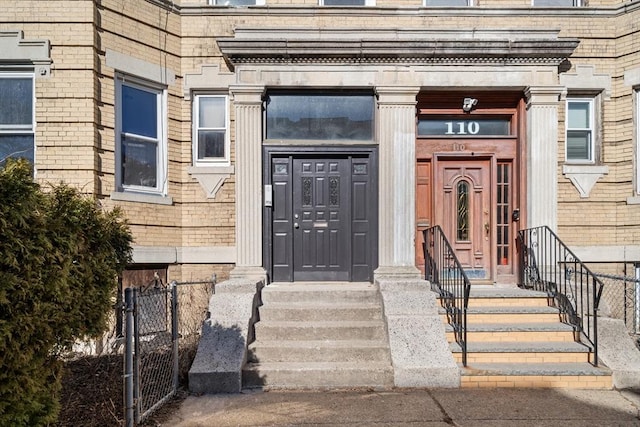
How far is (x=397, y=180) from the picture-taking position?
7.18m

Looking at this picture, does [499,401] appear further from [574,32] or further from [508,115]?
[574,32]

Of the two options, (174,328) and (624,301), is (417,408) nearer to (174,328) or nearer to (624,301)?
(174,328)

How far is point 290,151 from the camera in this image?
743 centimetres

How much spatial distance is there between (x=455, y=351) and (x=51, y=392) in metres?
4.36

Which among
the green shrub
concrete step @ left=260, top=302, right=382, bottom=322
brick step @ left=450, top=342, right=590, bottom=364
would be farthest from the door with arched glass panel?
the green shrub

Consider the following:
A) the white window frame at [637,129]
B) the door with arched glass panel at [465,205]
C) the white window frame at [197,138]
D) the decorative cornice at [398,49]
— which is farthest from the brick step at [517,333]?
the white window frame at [197,138]

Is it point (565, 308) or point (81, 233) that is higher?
point (81, 233)

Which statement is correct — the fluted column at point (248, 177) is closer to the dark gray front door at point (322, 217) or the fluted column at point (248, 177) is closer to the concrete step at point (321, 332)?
the dark gray front door at point (322, 217)

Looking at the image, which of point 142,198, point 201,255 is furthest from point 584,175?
point 142,198

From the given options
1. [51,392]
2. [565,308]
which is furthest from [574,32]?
[51,392]

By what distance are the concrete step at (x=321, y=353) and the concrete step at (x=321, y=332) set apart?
223 mm

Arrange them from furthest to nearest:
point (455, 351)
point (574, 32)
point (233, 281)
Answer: point (574, 32)
point (233, 281)
point (455, 351)

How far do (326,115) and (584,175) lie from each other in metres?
4.52

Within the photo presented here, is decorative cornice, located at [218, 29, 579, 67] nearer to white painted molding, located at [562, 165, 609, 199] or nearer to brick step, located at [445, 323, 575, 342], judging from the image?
white painted molding, located at [562, 165, 609, 199]
